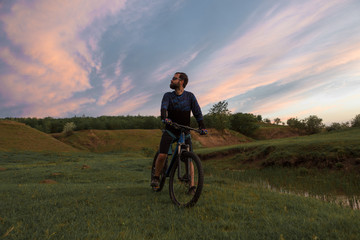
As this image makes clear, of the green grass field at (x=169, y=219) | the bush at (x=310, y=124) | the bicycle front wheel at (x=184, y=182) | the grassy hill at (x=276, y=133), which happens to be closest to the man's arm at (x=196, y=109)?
the bicycle front wheel at (x=184, y=182)

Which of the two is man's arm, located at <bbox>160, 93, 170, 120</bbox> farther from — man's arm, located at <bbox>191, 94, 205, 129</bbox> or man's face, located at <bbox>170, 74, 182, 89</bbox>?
man's arm, located at <bbox>191, 94, 205, 129</bbox>

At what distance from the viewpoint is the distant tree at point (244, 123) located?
8050 centimetres

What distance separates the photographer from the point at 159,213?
374cm

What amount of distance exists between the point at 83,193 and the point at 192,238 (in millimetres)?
3897

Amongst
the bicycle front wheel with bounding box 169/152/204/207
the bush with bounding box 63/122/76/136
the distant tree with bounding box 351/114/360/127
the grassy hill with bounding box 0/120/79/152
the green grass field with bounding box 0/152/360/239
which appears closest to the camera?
the green grass field with bounding box 0/152/360/239

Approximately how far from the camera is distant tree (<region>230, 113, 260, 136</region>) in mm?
80500

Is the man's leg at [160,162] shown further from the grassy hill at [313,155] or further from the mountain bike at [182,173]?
the grassy hill at [313,155]

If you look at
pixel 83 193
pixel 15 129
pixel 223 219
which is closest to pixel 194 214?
pixel 223 219

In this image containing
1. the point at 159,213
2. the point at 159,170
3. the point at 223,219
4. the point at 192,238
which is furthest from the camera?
the point at 159,170

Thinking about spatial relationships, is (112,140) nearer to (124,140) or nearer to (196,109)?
(124,140)

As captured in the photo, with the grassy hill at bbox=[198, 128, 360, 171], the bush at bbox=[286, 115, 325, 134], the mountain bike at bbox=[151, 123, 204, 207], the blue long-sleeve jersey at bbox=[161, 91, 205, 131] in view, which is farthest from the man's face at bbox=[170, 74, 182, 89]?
the bush at bbox=[286, 115, 325, 134]

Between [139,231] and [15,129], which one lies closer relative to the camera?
[139,231]

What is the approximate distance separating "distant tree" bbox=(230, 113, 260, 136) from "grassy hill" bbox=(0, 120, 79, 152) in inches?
2332

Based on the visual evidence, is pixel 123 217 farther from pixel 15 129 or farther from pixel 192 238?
pixel 15 129
